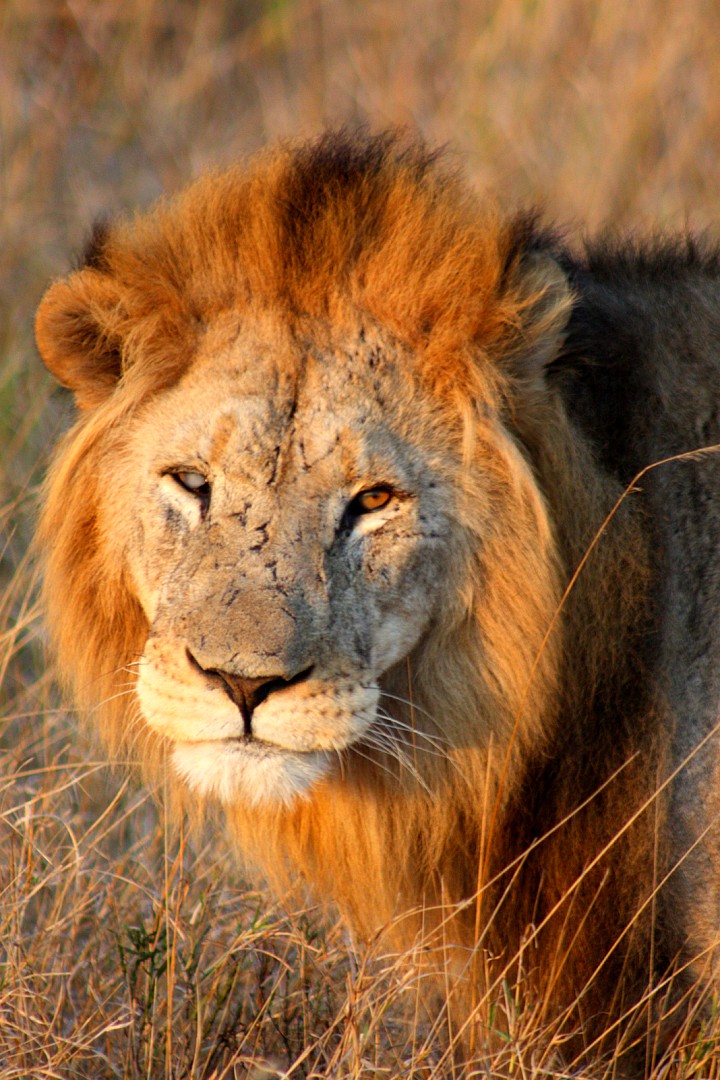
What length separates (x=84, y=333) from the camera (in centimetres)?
327

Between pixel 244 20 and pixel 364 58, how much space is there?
63.8 inches

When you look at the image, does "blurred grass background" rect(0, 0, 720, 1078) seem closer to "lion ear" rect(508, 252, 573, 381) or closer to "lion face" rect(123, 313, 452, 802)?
"lion face" rect(123, 313, 452, 802)

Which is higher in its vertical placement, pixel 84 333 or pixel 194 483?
pixel 84 333

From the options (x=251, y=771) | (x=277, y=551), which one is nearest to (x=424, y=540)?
(x=277, y=551)

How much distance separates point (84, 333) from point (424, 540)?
3.31 ft

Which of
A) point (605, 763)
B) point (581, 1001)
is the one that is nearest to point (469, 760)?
point (605, 763)

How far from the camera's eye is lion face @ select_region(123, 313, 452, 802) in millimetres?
2783

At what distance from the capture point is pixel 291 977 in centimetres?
394

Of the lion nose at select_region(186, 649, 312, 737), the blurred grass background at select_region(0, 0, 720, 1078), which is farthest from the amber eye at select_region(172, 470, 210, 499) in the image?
the blurred grass background at select_region(0, 0, 720, 1078)

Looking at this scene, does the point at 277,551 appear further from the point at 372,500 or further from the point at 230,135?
the point at 230,135

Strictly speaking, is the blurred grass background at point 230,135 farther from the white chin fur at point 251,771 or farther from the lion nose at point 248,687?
the lion nose at point 248,687

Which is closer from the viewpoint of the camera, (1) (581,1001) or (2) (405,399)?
(2) (405,399)

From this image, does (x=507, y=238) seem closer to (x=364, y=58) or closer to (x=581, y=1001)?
(x=581, y=1001)

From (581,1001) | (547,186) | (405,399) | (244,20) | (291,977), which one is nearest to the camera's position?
(405,399)
